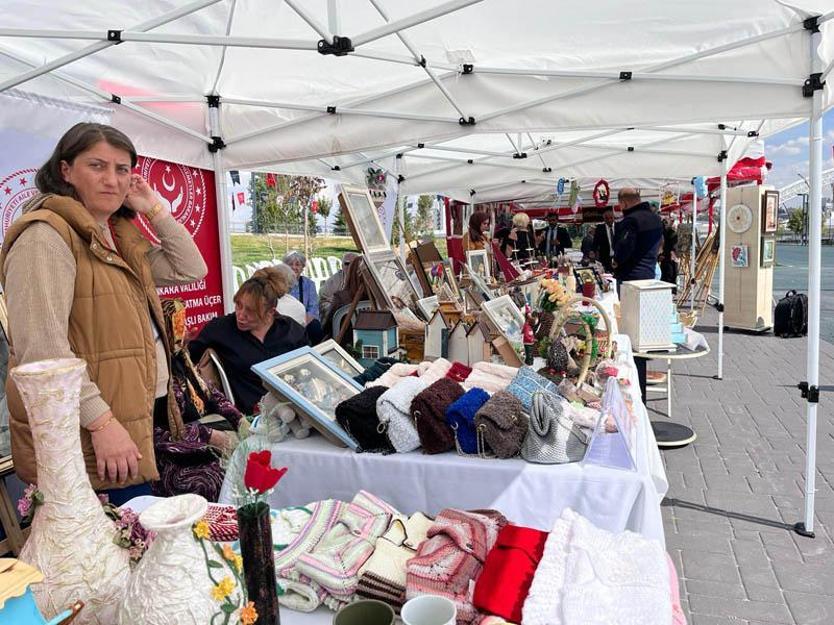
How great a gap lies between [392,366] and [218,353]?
1.03m

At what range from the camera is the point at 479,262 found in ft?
17.6

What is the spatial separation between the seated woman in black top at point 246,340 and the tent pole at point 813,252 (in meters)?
2.46

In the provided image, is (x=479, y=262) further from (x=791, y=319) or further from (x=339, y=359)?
(x=791, y=319)

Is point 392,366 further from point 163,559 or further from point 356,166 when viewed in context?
point 356,166

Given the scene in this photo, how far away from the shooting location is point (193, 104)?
3.84 m

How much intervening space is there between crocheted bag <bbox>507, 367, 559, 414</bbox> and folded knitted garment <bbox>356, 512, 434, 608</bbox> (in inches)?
22.0

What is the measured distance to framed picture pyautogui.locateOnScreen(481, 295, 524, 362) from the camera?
257 centimetres

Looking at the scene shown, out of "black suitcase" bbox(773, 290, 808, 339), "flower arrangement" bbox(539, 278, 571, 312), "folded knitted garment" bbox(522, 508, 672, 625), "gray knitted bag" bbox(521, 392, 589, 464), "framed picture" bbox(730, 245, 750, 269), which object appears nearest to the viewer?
"folded knitted garment" bbox(522, 508, 672, 625)

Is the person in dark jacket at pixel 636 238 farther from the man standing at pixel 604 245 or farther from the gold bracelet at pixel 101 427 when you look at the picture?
the gold bracelet at pixel 101 427

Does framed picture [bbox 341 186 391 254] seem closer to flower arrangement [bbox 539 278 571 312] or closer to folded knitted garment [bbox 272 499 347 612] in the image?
flower arrangement [bbox 539 278 571 312]

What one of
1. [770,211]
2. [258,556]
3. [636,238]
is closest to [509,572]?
[258,556]

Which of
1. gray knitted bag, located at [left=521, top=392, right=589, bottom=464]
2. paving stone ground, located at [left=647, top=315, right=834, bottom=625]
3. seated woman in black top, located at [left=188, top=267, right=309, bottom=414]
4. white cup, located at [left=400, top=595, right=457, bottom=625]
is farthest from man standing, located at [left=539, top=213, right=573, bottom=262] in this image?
white cup, located at [left=400, top=595, right=457, bottom=625]

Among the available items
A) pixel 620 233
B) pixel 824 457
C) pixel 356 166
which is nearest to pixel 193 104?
pixel 356 166

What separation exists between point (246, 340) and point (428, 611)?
2.17 metres
